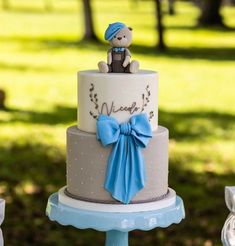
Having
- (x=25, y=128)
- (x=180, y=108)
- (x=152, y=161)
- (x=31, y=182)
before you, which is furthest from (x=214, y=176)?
(x=152, y=161)

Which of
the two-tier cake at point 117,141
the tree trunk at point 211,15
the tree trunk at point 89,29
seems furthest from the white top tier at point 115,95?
the tree trunk at point 211,15

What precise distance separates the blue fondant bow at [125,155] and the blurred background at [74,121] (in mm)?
3316

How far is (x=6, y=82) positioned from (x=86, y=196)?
11.9 metres

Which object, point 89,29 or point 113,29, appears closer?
point 113,29

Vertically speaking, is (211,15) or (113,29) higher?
(113,29)

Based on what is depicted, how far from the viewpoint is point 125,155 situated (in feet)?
11.4

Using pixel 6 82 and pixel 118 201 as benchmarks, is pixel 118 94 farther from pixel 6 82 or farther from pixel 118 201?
pixel 6 82

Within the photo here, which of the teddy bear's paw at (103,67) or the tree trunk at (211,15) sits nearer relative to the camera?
the teddy bear's paw at (103,67)

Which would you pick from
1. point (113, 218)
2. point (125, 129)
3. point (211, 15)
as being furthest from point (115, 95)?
point (211, 15)

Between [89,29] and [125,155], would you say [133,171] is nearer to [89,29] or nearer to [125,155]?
[125,155]

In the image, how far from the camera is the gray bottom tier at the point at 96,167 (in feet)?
11.5

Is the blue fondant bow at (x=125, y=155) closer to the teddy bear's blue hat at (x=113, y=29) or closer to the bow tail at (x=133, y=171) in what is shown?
the bow tail at (x=133, y=171)

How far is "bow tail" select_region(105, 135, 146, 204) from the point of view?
11.3ft

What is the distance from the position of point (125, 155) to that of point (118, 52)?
0.50 meters
